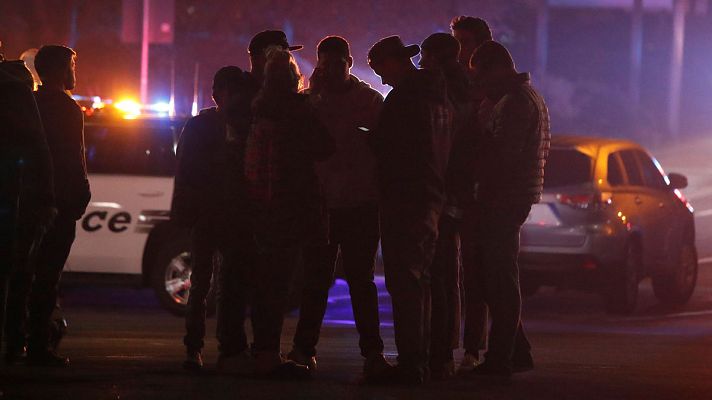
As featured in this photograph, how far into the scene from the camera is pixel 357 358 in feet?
33.7

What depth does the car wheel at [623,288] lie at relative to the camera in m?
14.4

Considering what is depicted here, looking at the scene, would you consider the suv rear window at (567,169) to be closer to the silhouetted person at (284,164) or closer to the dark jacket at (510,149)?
the dark jacket at (510,149)

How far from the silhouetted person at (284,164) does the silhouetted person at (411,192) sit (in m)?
0.33

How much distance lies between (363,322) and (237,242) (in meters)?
0.81

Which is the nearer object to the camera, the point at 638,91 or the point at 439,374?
the point at 439,374

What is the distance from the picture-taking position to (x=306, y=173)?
8.64 m

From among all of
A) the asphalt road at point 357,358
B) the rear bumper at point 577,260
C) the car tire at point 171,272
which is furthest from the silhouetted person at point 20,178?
the rear bumper at point 577,260

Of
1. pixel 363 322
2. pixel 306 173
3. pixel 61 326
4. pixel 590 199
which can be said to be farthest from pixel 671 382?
pixel 590 199

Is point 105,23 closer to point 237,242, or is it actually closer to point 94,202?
point 94,202

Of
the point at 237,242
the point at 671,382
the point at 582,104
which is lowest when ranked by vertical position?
the point at 671,382

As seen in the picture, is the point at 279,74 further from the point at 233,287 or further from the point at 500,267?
the point at 500,267

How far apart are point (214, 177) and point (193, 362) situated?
1045mm

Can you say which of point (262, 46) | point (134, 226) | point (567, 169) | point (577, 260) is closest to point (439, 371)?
point (262, 46)

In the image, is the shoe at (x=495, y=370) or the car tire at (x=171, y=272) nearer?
the shoe at (x=495, y=370)
